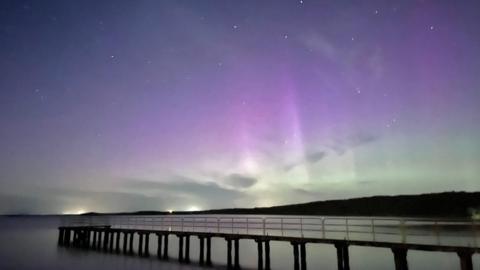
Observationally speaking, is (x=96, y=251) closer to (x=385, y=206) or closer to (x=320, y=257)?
(x=320, y=257)

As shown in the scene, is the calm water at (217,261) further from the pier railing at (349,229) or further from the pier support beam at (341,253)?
the pier support beam at (341,253)

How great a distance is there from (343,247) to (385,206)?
474 ft

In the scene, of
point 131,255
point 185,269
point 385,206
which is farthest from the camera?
point 385,206

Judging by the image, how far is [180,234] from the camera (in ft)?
116

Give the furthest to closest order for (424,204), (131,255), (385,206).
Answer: (385,206)
(424,204)
(131,255)

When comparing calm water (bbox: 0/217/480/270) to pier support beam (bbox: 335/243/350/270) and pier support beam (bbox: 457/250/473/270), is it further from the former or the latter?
pier support beam (bbox: 457/250/473/270)

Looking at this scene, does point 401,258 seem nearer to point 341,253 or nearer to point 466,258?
point 466,258

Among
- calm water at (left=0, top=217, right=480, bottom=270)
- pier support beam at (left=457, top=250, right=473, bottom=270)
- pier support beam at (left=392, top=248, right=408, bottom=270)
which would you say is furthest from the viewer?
calm water at (left=0, top=217, right=480, bottom=270)

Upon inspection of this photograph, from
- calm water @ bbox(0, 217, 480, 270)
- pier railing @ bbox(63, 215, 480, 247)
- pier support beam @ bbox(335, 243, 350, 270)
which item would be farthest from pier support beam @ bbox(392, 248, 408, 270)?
calm water @ bbox(0, 217, 480, 270)

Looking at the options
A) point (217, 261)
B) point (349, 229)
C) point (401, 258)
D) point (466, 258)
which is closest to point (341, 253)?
point (401, 258)

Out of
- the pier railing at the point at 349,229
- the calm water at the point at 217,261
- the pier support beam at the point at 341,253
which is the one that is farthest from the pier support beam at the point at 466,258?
the calm water at the point at 217,261

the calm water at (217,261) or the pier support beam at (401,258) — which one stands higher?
the pier support beam at (401,258)

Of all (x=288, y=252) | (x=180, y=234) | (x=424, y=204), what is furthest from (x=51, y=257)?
(x=424, y=204)

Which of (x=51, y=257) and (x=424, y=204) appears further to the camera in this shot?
(x=424, y=204)
